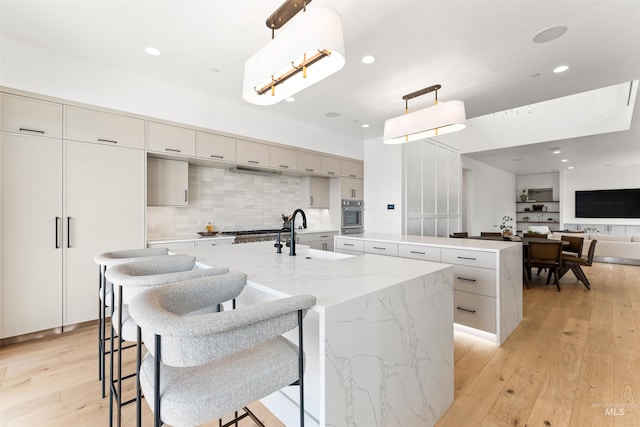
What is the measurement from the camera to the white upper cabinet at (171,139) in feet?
11.0

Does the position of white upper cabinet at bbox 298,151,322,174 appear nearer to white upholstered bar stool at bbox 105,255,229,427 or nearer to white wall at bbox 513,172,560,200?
white upholstered bar stool at bbox 105,255,229,427

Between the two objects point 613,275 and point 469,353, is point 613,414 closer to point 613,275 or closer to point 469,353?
point 469,353

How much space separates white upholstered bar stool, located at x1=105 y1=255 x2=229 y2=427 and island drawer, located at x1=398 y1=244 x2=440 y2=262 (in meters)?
2.17

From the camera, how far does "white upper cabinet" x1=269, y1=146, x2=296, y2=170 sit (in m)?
4.51

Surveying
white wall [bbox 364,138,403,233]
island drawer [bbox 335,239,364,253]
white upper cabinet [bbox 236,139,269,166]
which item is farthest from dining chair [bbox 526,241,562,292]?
white upper cabinet [bbox 236,139,269,166]

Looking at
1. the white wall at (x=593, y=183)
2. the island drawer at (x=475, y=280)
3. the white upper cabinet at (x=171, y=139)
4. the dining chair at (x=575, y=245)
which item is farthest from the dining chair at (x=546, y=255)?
the white wall at (x=593, y=183)

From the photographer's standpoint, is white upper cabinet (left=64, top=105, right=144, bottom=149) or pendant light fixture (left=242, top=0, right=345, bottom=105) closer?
pendant light fixture (left=242, top=0, right=345, bottom=105)

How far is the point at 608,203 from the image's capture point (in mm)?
8914

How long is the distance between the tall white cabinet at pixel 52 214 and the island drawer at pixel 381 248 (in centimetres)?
273

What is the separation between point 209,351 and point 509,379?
2262 millimetres

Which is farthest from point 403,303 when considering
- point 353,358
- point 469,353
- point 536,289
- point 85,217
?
point 536,289

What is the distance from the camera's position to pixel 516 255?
2898 mm

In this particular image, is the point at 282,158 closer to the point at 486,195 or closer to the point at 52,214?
the point at 52,214

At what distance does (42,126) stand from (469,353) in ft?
14.5
